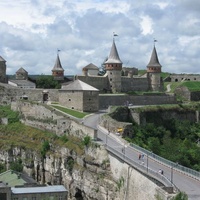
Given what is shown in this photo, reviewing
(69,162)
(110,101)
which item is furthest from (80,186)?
(110,101)

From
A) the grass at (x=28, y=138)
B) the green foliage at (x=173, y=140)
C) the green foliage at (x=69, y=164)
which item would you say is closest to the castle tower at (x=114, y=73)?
the green foliage at (x=173, y=140)

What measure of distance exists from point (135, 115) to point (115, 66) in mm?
16530

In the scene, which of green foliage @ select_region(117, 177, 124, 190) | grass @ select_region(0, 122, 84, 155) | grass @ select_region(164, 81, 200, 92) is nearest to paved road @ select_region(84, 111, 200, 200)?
green foliage @ select_region(117, 177, 124, 190)

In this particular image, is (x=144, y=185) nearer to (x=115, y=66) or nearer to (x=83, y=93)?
(x=83, y=93)

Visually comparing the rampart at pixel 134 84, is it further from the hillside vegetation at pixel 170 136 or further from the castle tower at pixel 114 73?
the hillside vegetation at pixel 170 136

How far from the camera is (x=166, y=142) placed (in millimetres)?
58906

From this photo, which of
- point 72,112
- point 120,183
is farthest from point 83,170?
point 72,112

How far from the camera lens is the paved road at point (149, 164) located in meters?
33.8

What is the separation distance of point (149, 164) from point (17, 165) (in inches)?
852

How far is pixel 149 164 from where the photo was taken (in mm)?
39781

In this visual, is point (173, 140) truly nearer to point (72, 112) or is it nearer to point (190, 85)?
point (72, 112)

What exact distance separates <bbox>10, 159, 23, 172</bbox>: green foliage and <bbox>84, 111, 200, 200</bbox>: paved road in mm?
9829

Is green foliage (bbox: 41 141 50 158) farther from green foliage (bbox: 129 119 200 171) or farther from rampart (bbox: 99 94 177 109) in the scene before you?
rampart (bbox: 99 94 177 109)

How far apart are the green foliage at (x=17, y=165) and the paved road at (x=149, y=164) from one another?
9829 millimetres
